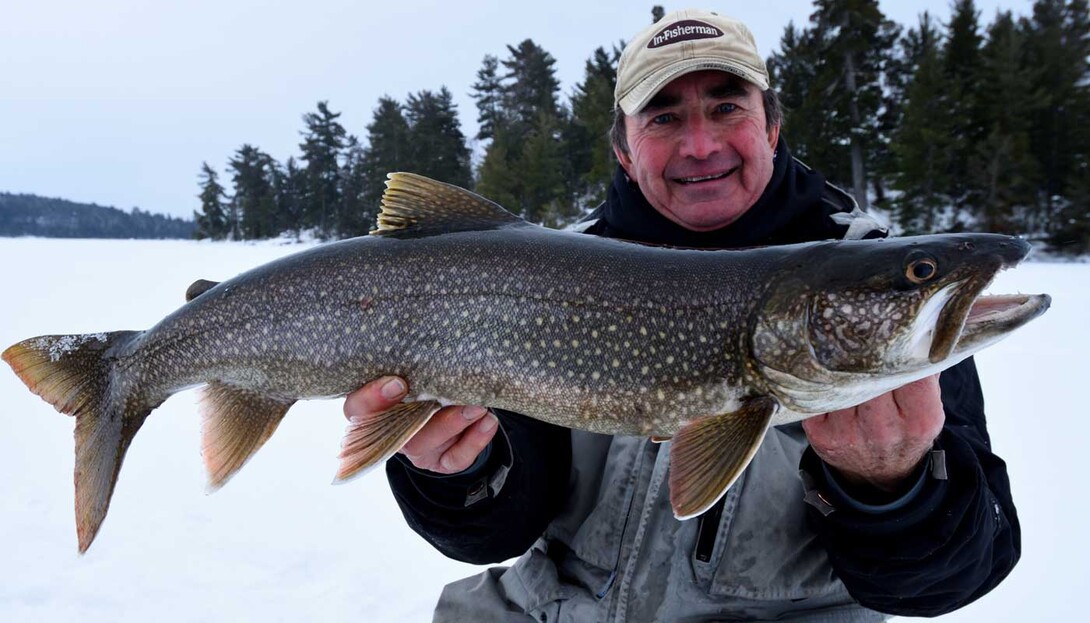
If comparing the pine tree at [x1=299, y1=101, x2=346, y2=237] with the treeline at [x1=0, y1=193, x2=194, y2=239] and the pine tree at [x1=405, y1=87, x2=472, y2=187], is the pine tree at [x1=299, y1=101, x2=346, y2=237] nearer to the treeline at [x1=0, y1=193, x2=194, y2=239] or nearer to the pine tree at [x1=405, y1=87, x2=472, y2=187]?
the pine tree at [x1=405, y1=87, x2=472, y2=187]

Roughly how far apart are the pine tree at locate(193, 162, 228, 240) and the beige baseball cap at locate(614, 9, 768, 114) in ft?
251

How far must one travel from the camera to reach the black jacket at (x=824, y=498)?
7.18 ft

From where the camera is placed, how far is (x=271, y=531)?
14.7ft

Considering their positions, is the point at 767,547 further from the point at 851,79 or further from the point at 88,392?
the point at 851,79

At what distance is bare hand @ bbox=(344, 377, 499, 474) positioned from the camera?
95.2 inches

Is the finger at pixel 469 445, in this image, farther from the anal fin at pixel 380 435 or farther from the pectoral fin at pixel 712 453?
the pectoral fin at pixel 712 453

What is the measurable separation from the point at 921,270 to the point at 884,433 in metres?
0.50

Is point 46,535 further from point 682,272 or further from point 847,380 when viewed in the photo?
point 847,380

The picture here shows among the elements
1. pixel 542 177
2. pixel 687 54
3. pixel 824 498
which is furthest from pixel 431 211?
pixel 542 177

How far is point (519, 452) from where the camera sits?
2842 millimetres

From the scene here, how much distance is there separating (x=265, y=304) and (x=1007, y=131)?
35.6 m

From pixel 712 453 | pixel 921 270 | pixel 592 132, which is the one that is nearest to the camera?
pixel 921 270

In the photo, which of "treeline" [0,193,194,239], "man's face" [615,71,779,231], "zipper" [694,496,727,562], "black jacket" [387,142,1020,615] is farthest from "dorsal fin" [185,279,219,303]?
"treeline" [0,193,194,239]

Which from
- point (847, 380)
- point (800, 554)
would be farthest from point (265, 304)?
point (800, 554)
